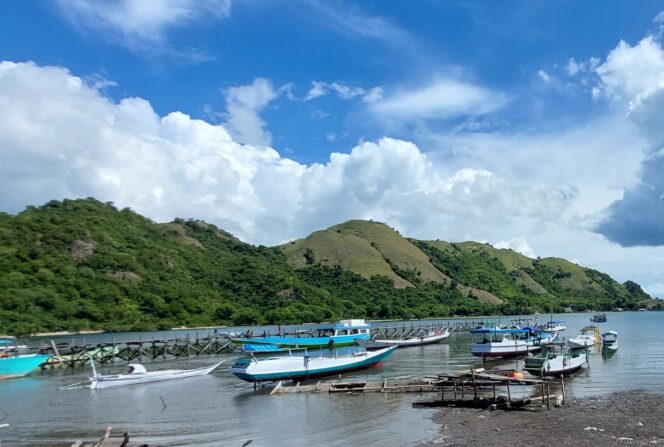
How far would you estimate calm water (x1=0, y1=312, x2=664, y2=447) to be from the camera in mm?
25422

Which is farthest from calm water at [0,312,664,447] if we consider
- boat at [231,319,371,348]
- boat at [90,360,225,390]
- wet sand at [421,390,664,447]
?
boat at [231,319,371,348]

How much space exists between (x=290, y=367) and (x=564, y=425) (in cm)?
2202

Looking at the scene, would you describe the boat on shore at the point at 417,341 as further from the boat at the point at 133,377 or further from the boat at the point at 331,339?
the boat at the point at 133,377

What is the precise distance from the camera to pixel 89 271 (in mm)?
138750

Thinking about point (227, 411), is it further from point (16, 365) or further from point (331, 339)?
point (331, 339)

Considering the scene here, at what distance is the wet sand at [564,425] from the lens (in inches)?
867

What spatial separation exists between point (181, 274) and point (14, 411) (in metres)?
140

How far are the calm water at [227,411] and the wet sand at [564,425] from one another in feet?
4.78

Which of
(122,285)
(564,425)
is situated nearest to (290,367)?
(564,425)

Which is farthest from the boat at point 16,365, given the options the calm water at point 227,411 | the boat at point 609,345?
the boat at point 609,345

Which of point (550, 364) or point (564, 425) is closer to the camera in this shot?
point (564, 425)

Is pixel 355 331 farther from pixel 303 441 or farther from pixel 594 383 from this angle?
pixel 303 441

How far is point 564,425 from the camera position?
24562 mm

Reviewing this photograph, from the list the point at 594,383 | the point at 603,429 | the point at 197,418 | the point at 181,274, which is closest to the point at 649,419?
the point at 603,429
